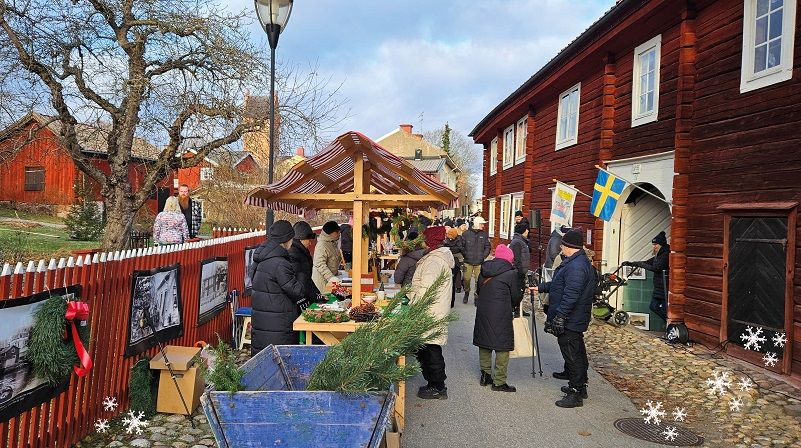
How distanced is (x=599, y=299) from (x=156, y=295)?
793cm

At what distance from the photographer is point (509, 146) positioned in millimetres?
22891

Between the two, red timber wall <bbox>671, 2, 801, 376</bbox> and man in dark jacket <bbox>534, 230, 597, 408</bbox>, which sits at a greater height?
red timber wall <bbox>671, 2, 801, 376</bbox>

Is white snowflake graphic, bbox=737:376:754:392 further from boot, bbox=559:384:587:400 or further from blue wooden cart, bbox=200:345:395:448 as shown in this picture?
blue wooden cart, bbox=200:345:395:448

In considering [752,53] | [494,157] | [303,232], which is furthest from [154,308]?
[494,157]

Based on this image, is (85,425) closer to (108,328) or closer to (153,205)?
(108,328)

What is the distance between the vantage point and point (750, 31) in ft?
27.6

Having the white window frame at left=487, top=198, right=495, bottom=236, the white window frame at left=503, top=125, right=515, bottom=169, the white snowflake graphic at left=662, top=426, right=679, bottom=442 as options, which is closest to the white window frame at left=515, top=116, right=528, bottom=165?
the white window frame at left=503, top=125, right=515, bottom=169

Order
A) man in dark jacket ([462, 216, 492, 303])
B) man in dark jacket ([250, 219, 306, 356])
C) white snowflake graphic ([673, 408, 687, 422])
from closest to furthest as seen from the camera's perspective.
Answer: man in dark jacket ([250, 219, 306, 356]) < white snowflake graphic ([673, 408, 687, 422]) < man in dark jacket ([462, 216, 492, 303])

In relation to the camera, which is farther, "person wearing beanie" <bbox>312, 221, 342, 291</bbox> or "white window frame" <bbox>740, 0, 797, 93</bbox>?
"person wearing beanie" <bbox>312, 221, 342, 291</bbox>

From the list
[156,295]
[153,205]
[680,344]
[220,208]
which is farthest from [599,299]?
[153,205]

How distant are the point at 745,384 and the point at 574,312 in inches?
100

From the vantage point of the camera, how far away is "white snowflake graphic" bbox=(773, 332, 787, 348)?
25.1ft

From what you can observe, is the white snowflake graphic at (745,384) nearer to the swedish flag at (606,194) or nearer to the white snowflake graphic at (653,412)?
the white snowflake graphic at (653,412)

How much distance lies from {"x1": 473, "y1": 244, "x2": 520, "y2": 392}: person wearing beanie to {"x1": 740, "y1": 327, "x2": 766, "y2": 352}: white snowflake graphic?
3673 millimetres
